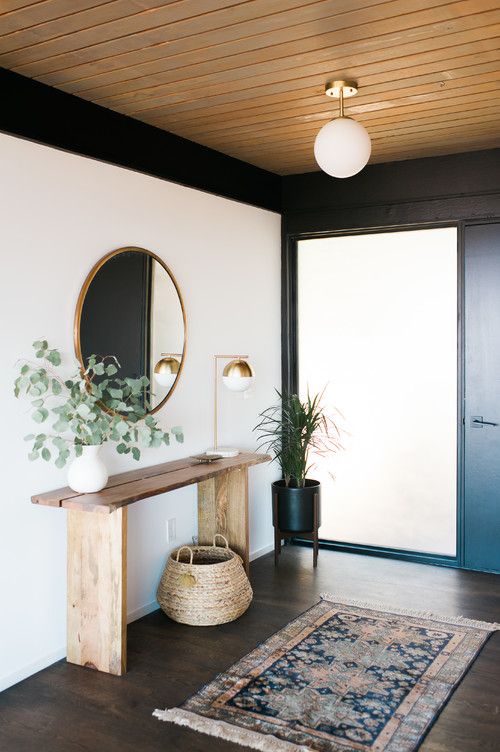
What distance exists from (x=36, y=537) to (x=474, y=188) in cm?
328

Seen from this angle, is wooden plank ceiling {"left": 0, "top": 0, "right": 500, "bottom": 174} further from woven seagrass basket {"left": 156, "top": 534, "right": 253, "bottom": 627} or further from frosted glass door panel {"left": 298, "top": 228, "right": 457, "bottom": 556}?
woven seagrass basket {"left": 156, "top": 534, "right": 253, "bottom": 627}

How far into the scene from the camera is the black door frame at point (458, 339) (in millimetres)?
4605

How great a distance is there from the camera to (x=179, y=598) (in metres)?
3.68

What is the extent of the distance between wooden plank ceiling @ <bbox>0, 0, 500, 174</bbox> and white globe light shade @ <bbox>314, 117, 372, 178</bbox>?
25 centimetres

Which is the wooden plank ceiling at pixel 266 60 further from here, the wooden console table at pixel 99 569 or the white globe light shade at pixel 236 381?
the wooden console table at pixel 99 569

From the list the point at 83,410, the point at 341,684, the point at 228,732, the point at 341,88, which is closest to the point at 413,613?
the point at 341,684

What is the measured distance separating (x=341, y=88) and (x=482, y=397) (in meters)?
2.17

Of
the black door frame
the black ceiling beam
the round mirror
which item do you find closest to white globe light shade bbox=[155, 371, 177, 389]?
the round mirror

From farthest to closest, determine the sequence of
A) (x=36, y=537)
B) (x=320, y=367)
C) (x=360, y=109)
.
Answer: (x=320, y=367)
(x=360, y=109)
(x=36, y=537)

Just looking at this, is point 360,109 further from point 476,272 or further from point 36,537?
point 36,537

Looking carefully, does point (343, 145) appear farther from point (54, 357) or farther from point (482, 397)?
point (482, 397)

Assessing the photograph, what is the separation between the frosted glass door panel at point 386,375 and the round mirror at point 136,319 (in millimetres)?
1349

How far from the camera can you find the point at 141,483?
3.44m

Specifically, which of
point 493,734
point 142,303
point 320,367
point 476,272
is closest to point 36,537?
point 142,303
